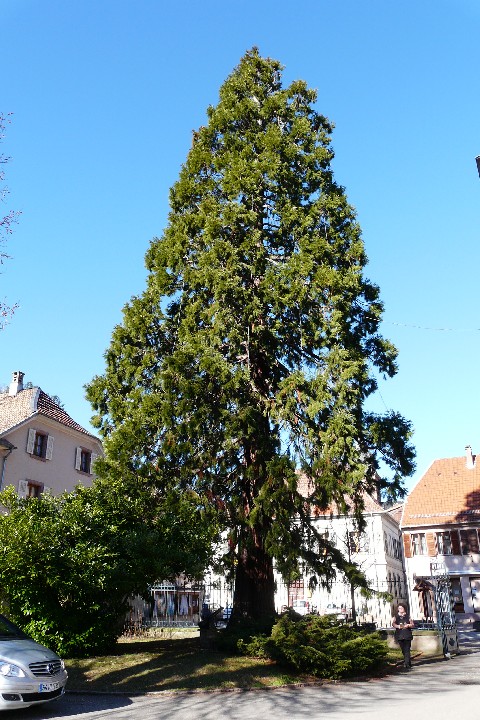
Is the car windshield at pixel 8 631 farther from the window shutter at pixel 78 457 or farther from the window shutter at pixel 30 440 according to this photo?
the window shutter at pixel 78 457

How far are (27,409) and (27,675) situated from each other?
21.4 m

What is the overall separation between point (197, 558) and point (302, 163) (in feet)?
41.9

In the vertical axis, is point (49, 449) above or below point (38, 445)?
below

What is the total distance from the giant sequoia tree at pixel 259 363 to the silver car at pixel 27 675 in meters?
5.84

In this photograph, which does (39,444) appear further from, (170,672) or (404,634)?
(404,634)

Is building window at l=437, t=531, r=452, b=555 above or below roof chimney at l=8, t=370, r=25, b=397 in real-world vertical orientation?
below

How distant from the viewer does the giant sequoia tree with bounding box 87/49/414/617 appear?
47.3 ft

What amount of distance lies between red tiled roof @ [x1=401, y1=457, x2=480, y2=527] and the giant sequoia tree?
27.0 meters

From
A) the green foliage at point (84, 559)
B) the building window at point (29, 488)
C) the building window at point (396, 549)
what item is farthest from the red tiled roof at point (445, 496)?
the green foliage at point (84, 559)

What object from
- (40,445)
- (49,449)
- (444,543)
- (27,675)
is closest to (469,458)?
(444,543)

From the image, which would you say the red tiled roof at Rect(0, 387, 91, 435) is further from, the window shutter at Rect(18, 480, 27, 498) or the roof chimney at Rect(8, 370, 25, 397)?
the window shutter at Rect(18, 480, 27, 498)

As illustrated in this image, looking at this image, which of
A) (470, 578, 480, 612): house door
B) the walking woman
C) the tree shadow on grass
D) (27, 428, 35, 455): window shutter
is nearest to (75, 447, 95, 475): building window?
(27, 428, 35, 455): window shutter

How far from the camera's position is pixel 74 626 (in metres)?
13.0

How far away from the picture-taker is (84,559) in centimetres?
1217
